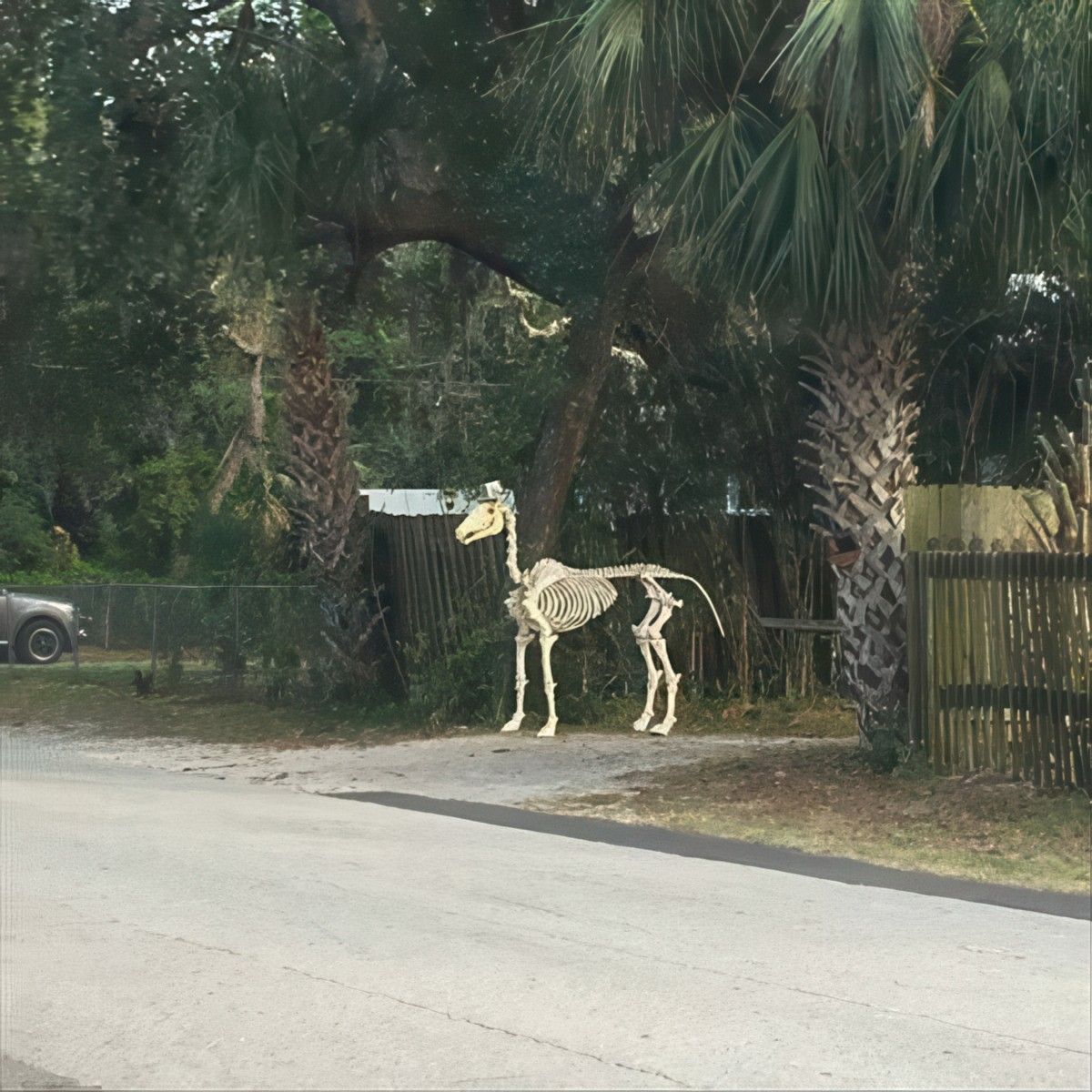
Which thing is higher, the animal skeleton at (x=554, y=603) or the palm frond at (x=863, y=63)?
the palm frond at (x=863, y=63)

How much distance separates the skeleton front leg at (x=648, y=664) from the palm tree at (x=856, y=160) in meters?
2.88

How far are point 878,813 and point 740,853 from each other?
1.73m

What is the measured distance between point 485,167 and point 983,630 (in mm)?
7304

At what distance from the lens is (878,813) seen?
12172mm

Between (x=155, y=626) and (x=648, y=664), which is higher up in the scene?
(x=155, y=626)

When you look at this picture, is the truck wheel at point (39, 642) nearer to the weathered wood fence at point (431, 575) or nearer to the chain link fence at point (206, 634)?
the chain link fence at point (206, 634)

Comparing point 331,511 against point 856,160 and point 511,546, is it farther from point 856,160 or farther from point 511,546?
point 856,160

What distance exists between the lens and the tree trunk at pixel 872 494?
46.5 ft

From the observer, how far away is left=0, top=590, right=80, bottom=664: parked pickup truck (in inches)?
1114

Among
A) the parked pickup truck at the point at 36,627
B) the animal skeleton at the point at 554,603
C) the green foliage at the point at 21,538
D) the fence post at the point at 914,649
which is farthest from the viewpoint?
the green foliage at the point at 21,538

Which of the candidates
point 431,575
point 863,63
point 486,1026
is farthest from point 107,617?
point 486,1026

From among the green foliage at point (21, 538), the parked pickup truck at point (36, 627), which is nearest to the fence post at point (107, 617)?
the parked pickup truck at point (36, 627)

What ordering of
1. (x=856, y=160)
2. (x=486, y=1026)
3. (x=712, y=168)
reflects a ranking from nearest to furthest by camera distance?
1. (x=486, y=1026)
2. (x=856, y=160)
3. (x=712, y=168)

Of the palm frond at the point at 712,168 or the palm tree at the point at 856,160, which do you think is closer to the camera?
the palm tree at the point at 856,160
